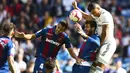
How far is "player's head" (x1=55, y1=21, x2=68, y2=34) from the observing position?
12797 millimetres

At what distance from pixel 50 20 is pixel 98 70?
1002cm

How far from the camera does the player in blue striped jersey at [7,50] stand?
11.4 metres

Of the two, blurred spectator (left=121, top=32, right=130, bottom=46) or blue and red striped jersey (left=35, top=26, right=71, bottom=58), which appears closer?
blue and red striped jersey (left=35, top=26, right=71, bottom=58)

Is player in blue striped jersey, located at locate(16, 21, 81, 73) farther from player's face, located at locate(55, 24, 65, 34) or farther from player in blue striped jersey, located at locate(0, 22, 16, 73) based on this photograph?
player in blue striped jersey, located at locate(0, 22, 16, 73)

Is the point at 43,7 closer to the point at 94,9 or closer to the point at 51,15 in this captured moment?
the point at 51,15

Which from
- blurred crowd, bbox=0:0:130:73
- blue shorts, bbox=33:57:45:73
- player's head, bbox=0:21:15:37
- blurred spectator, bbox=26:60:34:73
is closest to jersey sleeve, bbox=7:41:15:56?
player's head, bbox=0:21:15:37

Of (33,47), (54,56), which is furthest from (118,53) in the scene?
(54,56)

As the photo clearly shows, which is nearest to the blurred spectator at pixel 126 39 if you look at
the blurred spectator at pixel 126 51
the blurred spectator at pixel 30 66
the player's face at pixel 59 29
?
the blurred spectator at pixel 126 51

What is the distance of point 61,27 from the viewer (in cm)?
1284

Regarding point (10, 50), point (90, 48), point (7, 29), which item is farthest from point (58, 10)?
point (10, 50)

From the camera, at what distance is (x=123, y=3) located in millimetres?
25016

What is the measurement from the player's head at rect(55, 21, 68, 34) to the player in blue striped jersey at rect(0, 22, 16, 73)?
1.52 m

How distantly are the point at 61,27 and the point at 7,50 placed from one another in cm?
180

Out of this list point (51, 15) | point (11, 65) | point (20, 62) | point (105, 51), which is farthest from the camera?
point (51, 15)
